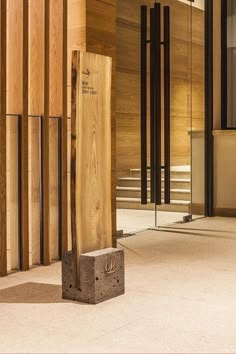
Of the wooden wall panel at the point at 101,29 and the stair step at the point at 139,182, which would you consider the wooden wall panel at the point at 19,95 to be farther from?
the stair step at the point at 139,182

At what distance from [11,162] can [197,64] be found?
11.2 ft

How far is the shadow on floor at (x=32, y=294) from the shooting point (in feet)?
10.2

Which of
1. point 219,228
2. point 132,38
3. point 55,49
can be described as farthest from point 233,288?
point 132,38

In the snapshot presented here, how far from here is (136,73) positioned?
23.1 feet

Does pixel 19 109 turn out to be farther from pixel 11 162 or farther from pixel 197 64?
pixel 197 64

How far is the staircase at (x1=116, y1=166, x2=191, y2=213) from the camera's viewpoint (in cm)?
667

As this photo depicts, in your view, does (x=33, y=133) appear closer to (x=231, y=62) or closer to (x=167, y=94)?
(x=167, y=94)

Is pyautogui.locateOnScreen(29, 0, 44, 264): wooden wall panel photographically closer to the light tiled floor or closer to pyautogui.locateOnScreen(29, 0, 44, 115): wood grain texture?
pyautogui.locateOnScreen(29, 0, 44, 115): wood grain texture

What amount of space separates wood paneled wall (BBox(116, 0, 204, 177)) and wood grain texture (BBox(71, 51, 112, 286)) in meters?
3.39

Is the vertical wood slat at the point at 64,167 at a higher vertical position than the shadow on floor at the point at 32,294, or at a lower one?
higher

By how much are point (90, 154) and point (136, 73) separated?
13.5 feet

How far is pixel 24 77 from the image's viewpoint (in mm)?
3762

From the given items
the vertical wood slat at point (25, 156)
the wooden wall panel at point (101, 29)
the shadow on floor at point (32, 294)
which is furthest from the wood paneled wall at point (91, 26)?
the shadow on floor at point (32, 294)

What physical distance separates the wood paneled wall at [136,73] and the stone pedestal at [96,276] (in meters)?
3.59
